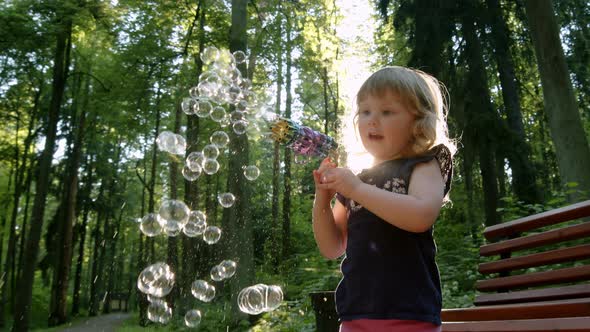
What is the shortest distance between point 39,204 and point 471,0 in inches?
502

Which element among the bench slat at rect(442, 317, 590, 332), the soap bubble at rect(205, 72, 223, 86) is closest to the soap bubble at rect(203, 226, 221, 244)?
the soap bubble at rect(205, 72, 223, 86)

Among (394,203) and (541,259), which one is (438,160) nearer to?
(394,203)

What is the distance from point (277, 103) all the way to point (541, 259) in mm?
19952

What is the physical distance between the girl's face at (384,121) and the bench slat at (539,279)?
6.31 feet

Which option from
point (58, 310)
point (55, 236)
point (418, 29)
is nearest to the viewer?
point (418, 29)

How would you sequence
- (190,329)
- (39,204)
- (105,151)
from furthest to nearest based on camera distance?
1. (105,151)
2. (39,204)
3. (190,329)

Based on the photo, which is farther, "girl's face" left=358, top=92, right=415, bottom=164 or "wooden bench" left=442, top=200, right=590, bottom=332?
"wooden bench" left=442, top=200, right=590, bottom=332

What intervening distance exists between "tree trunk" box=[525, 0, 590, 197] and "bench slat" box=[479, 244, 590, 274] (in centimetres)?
342

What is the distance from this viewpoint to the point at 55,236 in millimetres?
26672

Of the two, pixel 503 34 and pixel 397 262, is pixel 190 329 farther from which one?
pixel 397 262

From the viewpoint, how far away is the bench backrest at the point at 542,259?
313 cm

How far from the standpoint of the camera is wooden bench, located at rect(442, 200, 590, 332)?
2.57 metres

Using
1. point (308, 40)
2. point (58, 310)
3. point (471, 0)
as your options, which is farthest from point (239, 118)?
point (58, 310)

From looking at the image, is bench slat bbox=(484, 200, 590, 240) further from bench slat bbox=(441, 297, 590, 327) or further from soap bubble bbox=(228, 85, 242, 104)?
soap bubble bbox=(228, 85, 242, 104)
